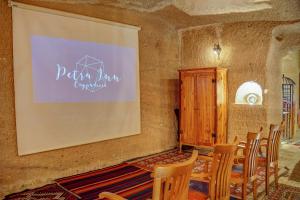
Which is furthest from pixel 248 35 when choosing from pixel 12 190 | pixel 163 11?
pixel 12 190

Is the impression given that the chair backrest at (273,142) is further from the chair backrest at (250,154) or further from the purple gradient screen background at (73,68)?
the purple gradient screen background at (73,68)

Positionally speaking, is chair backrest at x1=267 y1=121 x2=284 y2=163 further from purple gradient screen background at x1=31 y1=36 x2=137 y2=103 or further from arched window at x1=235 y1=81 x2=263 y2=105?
purple gradient screen background at x1=31 y1=36 x2=137 y2=103

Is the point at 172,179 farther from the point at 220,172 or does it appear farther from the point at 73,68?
the point at 73,68

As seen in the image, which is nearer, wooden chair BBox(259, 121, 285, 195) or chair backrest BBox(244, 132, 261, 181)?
chair backrest BBox(244, 132, 261, 181)

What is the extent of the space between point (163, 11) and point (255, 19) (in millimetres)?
1868

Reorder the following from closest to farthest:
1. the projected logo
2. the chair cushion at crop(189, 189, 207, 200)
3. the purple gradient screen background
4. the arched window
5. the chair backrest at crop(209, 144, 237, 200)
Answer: the chair backrest at crop(209, 144, 237, 200), the chair cushion at crop(189, 189, 207, 200), the purple gradient screen background, the projected logo, the arched window

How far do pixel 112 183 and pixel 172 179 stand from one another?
239cm

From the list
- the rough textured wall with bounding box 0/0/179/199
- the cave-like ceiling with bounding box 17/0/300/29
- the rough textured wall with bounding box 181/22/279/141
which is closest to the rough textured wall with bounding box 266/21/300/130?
the rough textured wall with bounding box 181/22/279/141

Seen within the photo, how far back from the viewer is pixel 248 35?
521 centimetres

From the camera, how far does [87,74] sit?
4.18 metres

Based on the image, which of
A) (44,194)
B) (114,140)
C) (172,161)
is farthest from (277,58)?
(44,194)

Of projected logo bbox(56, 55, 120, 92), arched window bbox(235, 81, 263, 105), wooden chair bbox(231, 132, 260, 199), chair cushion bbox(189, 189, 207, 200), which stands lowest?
chair cushion bbox(189, 189, 207, 200)

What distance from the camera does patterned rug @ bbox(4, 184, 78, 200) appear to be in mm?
3177

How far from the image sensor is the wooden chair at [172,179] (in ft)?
4.50
